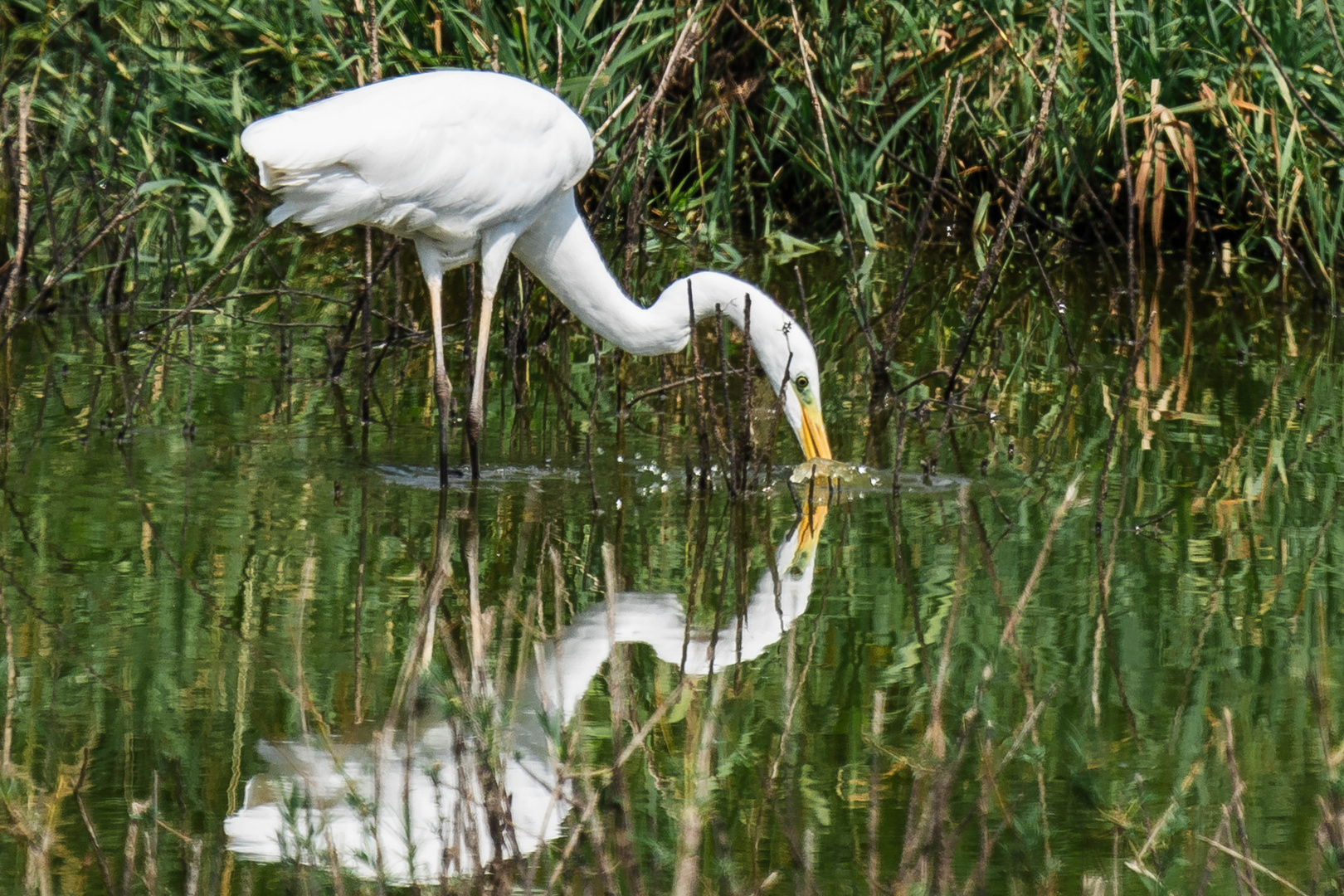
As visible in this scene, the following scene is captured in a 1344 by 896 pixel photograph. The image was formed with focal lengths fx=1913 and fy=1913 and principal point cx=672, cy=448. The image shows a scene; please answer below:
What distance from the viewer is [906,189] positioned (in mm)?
11008

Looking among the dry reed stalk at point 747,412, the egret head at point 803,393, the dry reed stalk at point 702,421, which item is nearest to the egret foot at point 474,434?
the dry reed stalk at point 702,421

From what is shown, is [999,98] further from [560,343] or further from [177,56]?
[177,56]

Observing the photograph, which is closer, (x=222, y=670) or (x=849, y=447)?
(x=222, y=670)

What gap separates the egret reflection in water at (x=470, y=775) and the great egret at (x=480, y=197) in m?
1.21

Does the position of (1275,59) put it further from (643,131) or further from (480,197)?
(480,197)

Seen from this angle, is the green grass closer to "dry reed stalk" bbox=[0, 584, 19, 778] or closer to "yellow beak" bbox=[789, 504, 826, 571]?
"yellow beak" bbox=[789, 504, 826, 571]

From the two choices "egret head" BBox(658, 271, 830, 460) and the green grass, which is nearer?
"egret head" BBox(658, 271, 830, 460)

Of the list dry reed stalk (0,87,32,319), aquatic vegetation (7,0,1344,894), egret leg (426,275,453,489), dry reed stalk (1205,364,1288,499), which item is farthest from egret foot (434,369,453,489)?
dry reed stalk (1205,364,1288,499)

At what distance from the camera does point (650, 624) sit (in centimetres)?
465

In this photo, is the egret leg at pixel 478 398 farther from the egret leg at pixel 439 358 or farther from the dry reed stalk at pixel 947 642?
the dry reed stalk at pixel 947 642

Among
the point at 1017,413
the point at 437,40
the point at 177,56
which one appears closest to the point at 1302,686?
the point at 1017,413

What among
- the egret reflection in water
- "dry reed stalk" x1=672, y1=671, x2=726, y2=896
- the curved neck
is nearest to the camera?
"dry reed stalk" x1=672, y1=671, x2=726, y2=896

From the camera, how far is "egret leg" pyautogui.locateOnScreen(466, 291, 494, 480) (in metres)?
5.97

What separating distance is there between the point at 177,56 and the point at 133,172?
0.98 metres
